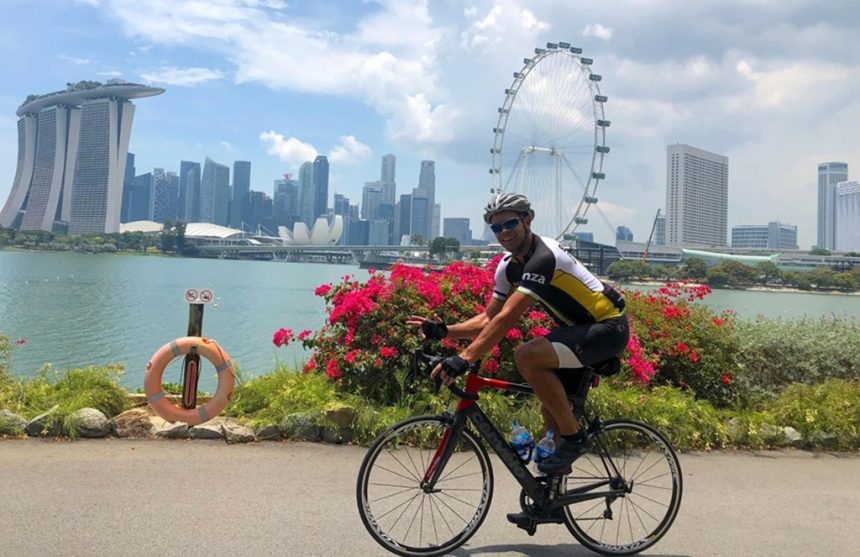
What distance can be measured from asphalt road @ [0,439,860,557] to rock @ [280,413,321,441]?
190 mm

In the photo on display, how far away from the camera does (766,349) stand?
25.7 feet

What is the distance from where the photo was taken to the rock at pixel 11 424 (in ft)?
18.6

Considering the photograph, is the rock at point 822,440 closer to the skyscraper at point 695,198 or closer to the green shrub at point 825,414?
the green shrub at point 825,414

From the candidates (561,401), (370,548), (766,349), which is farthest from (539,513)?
(766,349)

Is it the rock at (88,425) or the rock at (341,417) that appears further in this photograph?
the rock at (341,417)

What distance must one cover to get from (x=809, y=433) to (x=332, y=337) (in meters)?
4.60

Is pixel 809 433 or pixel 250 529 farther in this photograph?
pixel 809 433

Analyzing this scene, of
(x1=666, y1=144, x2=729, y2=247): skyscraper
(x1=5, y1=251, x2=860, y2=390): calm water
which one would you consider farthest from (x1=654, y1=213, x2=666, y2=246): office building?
(x1=5, y1=251, x2=860, y2=390): calm water

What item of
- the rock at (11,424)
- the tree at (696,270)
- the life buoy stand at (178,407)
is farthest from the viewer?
the tree at (696,270)

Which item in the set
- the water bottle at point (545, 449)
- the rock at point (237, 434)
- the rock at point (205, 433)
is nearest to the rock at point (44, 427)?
the rock at point (205, 433)

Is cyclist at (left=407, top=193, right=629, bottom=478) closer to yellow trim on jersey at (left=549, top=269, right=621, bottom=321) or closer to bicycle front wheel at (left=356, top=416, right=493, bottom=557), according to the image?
yellow trim on jersey at (left=549, top=269, right=621, bottom=321)

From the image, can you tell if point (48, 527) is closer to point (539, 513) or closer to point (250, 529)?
point (250, 529)

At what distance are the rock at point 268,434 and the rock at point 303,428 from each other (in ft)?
0.22

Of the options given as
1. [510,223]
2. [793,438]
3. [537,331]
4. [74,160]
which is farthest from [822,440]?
[74,160]
